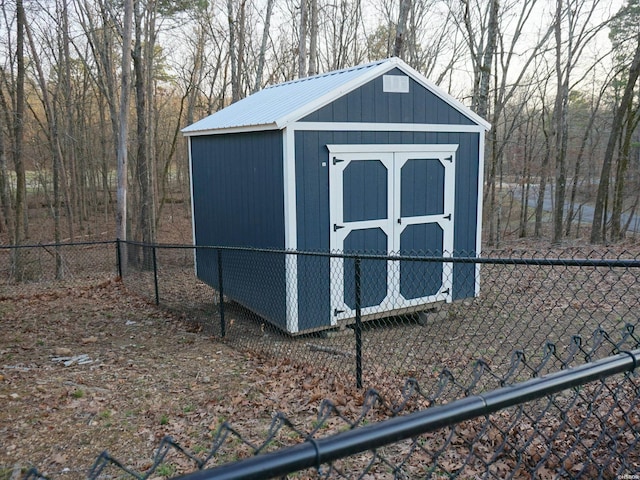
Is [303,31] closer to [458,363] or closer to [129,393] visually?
[458,363]

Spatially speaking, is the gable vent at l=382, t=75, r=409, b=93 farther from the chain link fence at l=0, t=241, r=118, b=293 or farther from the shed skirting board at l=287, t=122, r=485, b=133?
the chain link fence at l=0, t=241, r=118, b=293

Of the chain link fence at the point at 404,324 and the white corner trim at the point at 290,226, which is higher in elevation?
the white corner trim at the point at 290,226

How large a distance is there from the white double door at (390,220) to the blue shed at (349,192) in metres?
0.01

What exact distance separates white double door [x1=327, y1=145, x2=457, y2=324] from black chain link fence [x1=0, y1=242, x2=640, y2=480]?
110 millimetres

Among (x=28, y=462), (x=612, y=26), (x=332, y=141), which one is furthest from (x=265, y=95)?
(x=612, y=26)

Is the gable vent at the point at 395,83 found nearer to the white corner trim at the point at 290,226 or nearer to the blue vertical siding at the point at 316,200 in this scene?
the blue vertical siding at the point at 316,200

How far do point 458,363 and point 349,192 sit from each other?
2.40 metres

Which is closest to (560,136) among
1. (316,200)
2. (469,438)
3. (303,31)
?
(303,31)

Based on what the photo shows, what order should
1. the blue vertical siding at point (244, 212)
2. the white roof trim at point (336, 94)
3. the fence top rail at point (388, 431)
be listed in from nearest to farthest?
the fence top rail at point (388, 431)
the white roof trim at point (336, 94)
the blue vertical siding at point (244, 212)

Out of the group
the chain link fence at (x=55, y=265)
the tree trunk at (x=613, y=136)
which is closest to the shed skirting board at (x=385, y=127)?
the chain link fence at (x=55, y=265)

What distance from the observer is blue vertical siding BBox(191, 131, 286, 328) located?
627 centimetres

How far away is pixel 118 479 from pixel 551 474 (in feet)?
8.22

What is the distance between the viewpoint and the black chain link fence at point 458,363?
142cm

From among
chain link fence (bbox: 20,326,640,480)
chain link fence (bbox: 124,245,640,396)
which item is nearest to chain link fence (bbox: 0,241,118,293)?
chain link fence (bbox: 124,245,640,396)
